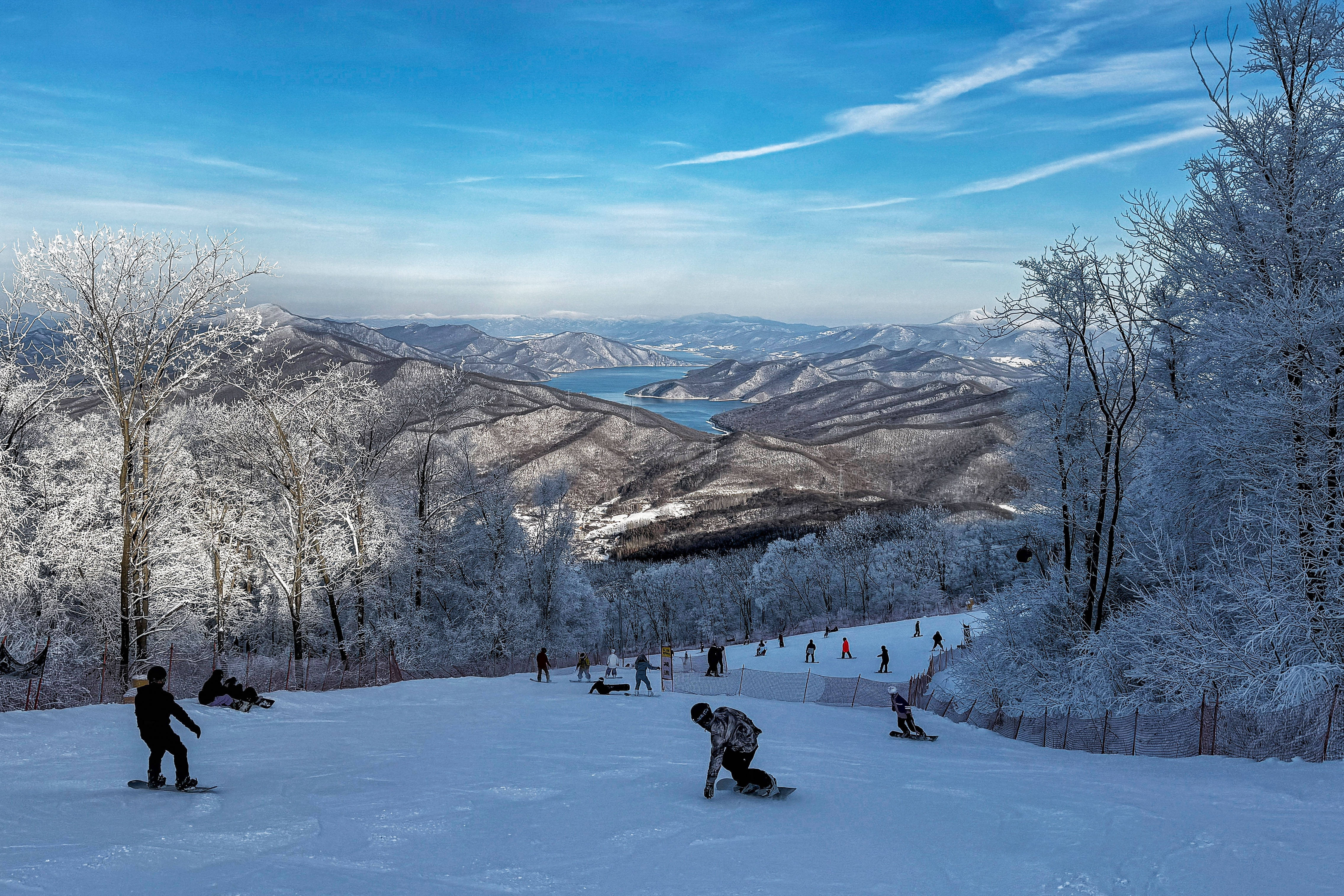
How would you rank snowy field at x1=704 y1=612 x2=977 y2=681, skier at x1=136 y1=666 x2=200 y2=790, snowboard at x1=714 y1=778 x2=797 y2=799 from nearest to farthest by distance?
skier at x1=136 y1=666 x2=200 y2=790
snowboard at x1=714 y1=778 x2=797 y2=799
snowy field at x1=704 y1=612 x2=977 y2=681

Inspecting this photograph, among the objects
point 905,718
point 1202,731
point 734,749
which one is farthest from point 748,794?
point 905,718

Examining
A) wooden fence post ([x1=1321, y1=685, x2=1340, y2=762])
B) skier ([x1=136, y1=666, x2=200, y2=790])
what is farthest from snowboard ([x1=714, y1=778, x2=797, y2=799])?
wooden fence post ([x1=1321, y1=685, x2=1340, y2=762])

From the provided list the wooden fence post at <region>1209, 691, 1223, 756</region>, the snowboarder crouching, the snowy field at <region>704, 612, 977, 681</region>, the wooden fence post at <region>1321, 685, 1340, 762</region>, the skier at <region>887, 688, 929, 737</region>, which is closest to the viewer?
the wooden fence post at <region>1321, 685, 1340, 762</region>

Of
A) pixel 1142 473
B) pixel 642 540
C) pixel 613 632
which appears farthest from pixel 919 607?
pixel 642 540

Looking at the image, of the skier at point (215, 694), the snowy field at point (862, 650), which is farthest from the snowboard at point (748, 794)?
the snowy field at point (862, 650)

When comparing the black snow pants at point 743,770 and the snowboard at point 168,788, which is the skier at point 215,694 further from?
the black snow pants at point 743,770

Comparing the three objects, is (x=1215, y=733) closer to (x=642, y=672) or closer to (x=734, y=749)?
(x=734, y=749)

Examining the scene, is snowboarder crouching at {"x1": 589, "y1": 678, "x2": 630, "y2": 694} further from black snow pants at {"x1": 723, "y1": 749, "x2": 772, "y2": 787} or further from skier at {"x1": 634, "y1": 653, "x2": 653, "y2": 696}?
black snow pants at {"x1": 723, "y1": 749, "x2": 772, "y2": 787}
